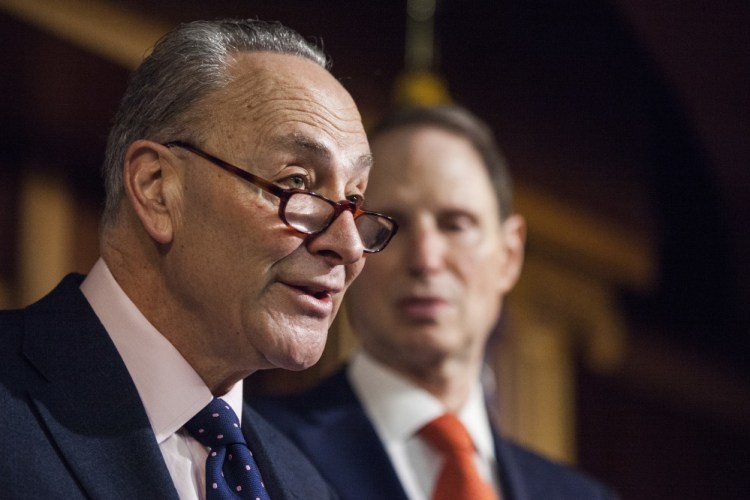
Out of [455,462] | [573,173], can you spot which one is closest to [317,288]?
[455,462]

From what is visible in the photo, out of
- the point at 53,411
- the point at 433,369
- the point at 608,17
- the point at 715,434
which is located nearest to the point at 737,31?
the point at 608,17

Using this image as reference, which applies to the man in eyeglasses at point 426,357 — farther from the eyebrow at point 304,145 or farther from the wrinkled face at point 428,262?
the eyebrow at point 304,145

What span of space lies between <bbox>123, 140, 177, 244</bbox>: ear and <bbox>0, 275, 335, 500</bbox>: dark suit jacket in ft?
0.49

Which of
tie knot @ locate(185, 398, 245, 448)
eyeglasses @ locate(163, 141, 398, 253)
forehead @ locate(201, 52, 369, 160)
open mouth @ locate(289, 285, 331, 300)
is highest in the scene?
forehead @ locate(201, 52, 369, 160)

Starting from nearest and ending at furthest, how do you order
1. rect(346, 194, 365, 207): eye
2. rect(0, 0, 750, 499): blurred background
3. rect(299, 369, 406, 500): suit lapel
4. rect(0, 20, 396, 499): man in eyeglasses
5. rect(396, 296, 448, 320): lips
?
rect(0, 20, 396, 499): man in eyeglasses < rect(346, 194, 365, 207): eye < rect(299, 369, 406, 500): suit lapel < rect(396, 296, 448, 320): lips < rect(0, 0, 750, 499): blurred background

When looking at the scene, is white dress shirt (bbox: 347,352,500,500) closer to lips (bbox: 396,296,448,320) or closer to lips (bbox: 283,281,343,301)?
lips (bbox: 396,296,448,320)

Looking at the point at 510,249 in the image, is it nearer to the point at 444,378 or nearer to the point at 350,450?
the point at 444,378

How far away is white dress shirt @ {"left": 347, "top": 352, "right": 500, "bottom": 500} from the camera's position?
2.53 m

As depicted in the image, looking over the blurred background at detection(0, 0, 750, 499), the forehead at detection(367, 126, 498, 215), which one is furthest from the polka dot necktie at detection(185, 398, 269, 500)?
the blurred background at detection(0, 0, 750, 499)

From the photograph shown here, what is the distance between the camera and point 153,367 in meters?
1.73

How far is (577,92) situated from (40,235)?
7.41ft

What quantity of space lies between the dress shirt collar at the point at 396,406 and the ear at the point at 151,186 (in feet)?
3.02

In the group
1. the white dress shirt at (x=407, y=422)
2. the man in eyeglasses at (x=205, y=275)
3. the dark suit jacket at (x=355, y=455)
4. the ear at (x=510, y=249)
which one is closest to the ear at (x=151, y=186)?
the man in eyeglasses at (x=205, y=275)

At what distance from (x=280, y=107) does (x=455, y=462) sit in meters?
1.01
